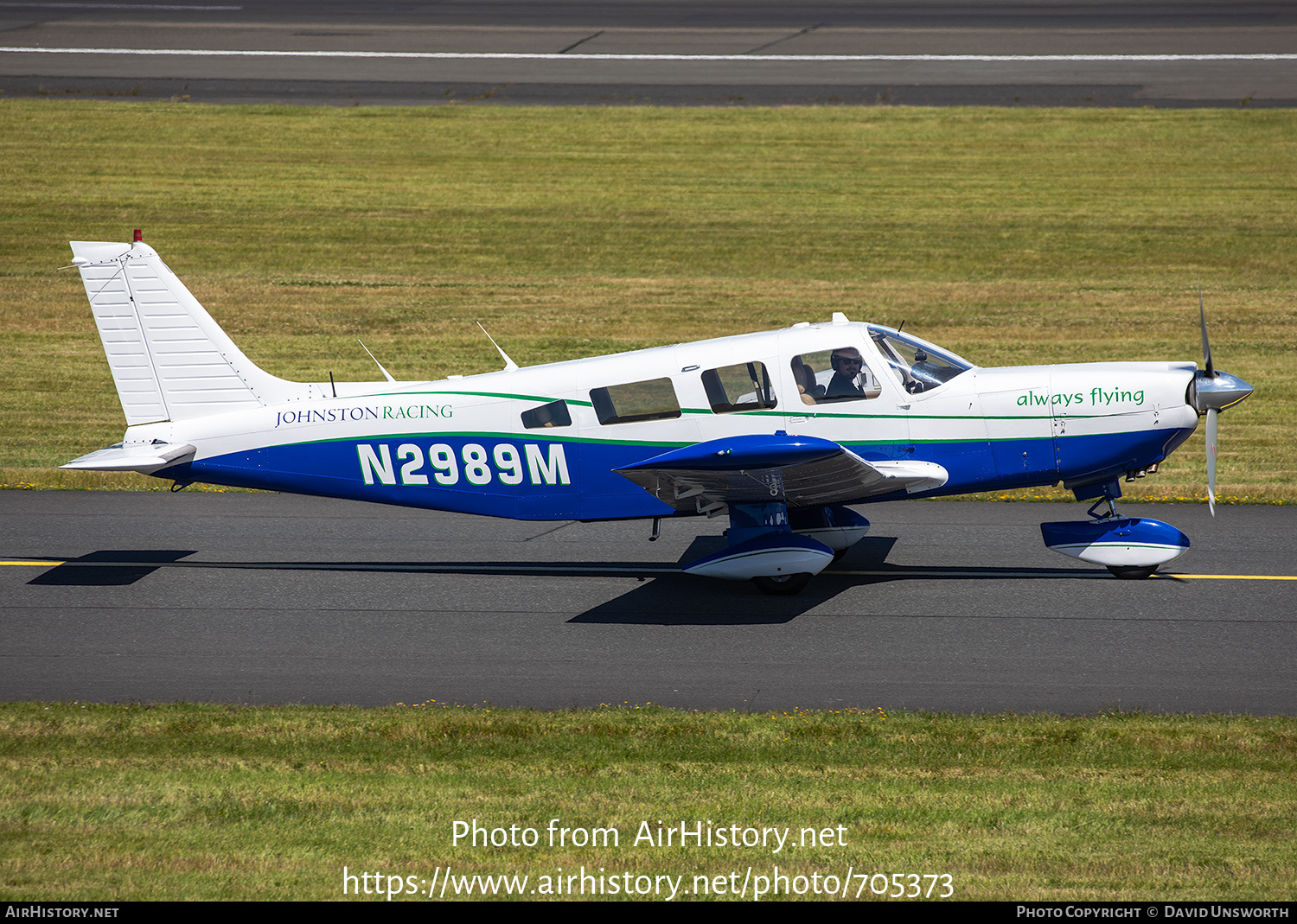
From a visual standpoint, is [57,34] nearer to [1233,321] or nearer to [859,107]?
[859,107]

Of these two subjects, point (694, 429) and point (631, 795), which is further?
point (694, 429)

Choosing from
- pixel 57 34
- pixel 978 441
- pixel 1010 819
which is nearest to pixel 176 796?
pixel 1010 819

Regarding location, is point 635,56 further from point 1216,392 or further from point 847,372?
point 1216,392

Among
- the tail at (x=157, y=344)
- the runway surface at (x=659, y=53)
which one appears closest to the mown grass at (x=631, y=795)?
the tail at (x=157, y=344)

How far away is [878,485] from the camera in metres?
10.7

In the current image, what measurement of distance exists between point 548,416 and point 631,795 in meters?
4.71

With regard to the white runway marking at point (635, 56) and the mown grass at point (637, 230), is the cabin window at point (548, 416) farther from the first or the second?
the white runway marking at point (635, 56)

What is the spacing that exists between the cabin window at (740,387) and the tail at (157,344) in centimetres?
399

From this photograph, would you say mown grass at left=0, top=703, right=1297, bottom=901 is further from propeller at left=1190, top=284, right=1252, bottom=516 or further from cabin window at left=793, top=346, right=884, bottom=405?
cabin window at left=793, top=346, right=884, bottom=405

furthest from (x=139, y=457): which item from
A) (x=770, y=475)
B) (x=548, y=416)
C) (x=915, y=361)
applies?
(x=915, y=361)

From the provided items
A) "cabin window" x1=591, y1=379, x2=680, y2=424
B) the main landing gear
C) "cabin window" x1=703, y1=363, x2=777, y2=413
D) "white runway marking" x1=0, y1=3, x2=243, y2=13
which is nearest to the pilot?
"cabin window" x1=703, y1=363, x2=777, y2=413

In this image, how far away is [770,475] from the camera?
33.8 feet

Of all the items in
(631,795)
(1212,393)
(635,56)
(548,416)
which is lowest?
(631,795)

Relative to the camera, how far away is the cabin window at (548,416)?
1114 cm
